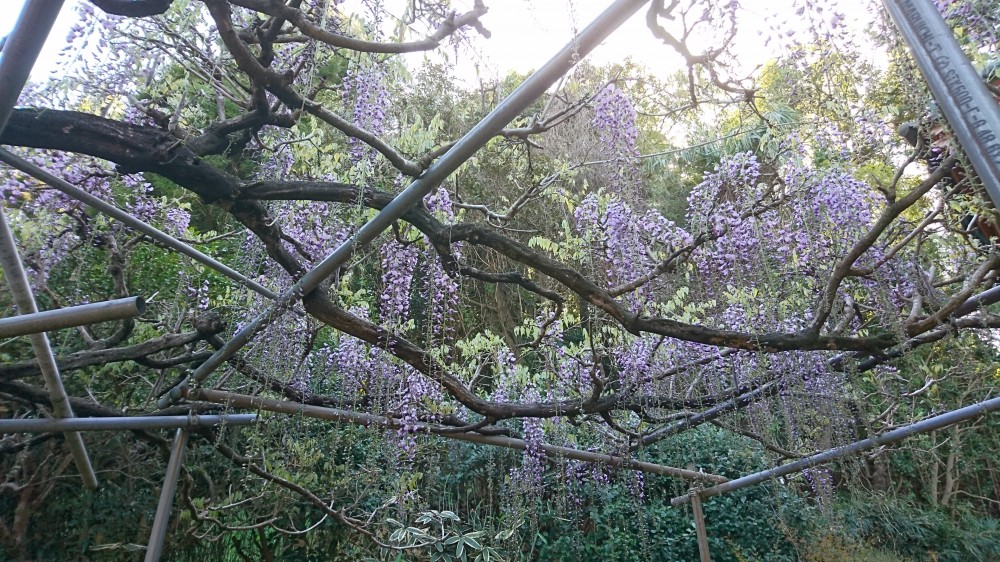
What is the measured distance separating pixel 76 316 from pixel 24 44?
0.56 m

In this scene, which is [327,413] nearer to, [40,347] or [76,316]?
[40,347]

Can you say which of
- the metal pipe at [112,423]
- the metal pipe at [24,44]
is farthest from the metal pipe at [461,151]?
the metal pipe at [24,44]

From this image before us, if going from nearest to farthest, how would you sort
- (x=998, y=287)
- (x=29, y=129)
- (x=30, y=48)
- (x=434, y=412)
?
1. (x=30, y=48)
2. (x=29, y=129)
3. (x=998, y=287)
4. (x=434, y=412)

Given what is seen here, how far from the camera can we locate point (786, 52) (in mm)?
2018

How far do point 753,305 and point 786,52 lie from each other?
3.95 feet

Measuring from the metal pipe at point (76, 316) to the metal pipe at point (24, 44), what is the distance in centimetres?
46

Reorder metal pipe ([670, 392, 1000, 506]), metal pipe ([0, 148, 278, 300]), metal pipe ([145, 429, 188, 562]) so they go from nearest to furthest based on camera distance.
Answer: metal pipe ([0, 148, 278, 300]) < metal pipe ([145, 429, 188, 562]) < metal pipe ([670, 392, 1000, 506])

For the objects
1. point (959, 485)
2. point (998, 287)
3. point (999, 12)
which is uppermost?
point (999, 12)

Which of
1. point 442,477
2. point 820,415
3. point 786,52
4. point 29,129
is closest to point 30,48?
point 29,129

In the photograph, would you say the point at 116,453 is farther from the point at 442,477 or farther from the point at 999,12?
the point at 999,12

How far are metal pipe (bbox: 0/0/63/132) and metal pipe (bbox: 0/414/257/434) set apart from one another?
5.46ft

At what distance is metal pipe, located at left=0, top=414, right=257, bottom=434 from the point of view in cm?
236

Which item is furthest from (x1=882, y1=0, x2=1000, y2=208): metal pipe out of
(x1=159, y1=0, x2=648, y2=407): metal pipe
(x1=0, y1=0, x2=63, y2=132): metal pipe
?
(x1=0, y1=0, x2=63, y2=132): metal pipe

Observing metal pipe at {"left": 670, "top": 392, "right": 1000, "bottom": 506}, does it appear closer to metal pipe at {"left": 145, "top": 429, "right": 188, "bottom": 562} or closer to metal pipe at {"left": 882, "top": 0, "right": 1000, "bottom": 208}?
metal pipe at {"left": 882, "top": 0, "right": 1000, "bottom": 208}
